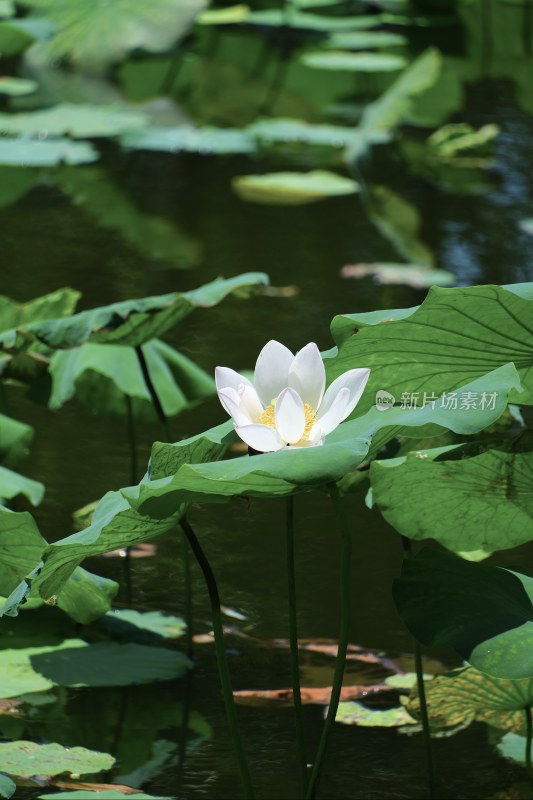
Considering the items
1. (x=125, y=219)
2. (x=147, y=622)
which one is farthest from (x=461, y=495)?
(x=125, y=219)

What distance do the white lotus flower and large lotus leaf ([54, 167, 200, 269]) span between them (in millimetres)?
2250

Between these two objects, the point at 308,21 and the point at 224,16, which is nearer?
the point at 224,16

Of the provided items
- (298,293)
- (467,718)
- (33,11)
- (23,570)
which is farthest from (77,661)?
(33,11)

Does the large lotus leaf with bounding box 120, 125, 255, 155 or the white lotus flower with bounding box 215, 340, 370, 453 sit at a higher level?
the white lotus flower with bounding box 215, 340, 370, 453

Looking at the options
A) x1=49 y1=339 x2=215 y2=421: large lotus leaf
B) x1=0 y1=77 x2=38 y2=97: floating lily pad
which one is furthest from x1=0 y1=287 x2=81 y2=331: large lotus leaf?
x1=0 y1=77 x2=38 y2=97: floating lily pad

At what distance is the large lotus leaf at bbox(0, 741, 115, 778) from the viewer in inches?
55.1

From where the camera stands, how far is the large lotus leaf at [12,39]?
5.66 metres

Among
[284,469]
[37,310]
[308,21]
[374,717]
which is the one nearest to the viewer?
[284,469]

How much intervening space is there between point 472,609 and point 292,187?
3.13 meters

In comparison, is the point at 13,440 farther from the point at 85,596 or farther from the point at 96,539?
the point at 96,539

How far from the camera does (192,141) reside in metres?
4.72

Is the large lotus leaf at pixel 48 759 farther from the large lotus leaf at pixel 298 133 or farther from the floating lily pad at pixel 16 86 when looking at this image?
the floating lily pad at pixel 16 86

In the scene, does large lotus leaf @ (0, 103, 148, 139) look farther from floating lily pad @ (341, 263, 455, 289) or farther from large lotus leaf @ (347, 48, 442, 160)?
floating lily pad @ (341, 263, 455, 289)

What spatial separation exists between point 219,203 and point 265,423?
296 centimetres
